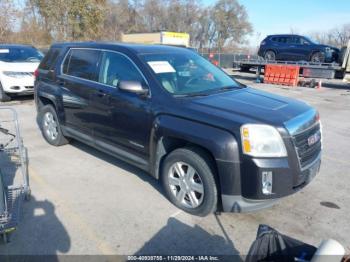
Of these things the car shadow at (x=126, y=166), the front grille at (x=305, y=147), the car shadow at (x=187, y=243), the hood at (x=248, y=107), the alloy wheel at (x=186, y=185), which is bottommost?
the car shadow at (x=187, y=243)

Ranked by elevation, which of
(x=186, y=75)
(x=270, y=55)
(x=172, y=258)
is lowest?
(x=172, y=258)

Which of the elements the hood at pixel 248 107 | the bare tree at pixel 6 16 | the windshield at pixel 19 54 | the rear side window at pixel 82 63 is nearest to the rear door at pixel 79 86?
the rear side window at pixel 82 63

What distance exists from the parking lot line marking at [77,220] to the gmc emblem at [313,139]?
229 cm

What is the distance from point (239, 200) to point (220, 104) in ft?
3.38

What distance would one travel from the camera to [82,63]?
4.93m

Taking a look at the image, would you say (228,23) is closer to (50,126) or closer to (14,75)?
(14,75)

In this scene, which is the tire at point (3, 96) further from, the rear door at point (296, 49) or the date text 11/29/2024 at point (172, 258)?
the rear door at point (296, 49)

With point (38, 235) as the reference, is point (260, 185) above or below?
above

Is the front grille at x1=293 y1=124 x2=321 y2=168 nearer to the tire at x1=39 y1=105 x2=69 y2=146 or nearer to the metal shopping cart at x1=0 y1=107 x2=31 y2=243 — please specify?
the metal shopping cart at x1=0 y1=107 x2=31 y2=243

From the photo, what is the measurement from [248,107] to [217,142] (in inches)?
25.0

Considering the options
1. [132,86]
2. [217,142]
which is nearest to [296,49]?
[132,86]

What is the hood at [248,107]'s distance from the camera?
3.17 metres

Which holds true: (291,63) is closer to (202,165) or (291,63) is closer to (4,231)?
(202,165)

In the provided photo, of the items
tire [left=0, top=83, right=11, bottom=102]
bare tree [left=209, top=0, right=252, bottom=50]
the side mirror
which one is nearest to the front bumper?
the side mirror
